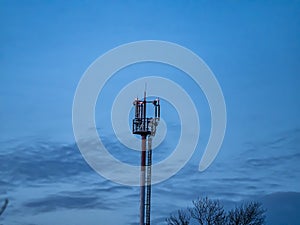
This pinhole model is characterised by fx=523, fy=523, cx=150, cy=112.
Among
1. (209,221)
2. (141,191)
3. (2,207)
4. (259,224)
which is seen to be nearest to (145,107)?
(141,191)

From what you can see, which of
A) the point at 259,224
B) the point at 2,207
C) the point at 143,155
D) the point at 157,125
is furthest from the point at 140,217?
the point at 2,207

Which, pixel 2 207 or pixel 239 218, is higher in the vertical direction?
pixel 239 218

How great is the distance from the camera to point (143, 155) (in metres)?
43.6

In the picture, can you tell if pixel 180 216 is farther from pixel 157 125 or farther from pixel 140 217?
pixel 157 125

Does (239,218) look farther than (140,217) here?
Yes

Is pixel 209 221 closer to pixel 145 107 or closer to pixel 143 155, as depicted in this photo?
pixel 143 155

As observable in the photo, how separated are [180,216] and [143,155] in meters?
7.17

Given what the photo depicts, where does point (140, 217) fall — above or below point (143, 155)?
below

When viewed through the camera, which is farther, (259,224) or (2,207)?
(259,224)

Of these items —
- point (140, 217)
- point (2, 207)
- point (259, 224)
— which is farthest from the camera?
point (259, 224)

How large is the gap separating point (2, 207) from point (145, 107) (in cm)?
3970

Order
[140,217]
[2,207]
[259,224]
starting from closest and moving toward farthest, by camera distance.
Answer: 1. [2,207]
2. [140,217]
3. [259,224]

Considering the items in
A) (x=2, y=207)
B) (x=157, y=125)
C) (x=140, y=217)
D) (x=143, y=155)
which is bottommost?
(x=2, y=207)

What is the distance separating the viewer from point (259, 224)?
149 feet
